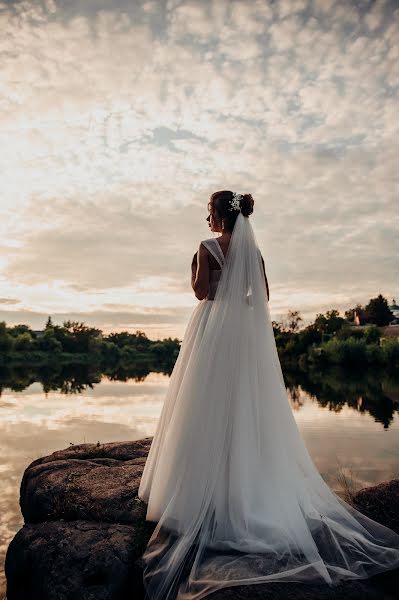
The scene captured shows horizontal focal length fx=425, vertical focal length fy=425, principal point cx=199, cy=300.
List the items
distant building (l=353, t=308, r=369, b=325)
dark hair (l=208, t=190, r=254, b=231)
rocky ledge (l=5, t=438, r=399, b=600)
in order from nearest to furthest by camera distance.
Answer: rocky ledge (l=5, t=438, r=399, b=600) → dark hair (l=208, t=190, r=254, b=231) → distant building (l=353, t=308, r=369, b=325)

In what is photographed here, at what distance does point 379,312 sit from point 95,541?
7051 centimetres

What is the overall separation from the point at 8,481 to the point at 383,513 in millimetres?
5761

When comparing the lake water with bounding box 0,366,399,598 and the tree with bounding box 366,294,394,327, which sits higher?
the tree with bounding box 366,294,394,327

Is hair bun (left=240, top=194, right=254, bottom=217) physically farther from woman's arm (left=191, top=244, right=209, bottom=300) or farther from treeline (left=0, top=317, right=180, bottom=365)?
treeline (left=0, top=317, right=180, bottom=365)

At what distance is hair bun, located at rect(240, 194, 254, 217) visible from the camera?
3725mm

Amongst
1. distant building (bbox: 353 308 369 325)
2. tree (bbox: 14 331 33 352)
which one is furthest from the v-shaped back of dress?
distant building (bbox: 353 308 369 325)

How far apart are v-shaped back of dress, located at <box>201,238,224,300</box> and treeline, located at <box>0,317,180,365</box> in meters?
50.9

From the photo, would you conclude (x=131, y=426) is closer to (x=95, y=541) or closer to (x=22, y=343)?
(x=95, y=541)

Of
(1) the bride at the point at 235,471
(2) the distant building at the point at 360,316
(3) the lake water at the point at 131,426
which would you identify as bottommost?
(3) the lake water at the point at 131,426

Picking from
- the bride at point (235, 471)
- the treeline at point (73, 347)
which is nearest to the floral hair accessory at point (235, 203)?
the bride at point (235, 471)

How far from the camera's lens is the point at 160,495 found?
3.29 meters

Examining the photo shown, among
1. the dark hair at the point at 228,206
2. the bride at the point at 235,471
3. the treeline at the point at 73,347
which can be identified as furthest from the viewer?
the treeline at the point at 73,347

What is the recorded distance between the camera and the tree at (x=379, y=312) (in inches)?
2621

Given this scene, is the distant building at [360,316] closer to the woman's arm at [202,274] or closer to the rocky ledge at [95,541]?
the rocky ledge at [95,541]
